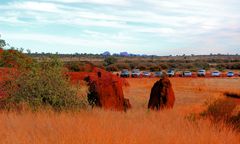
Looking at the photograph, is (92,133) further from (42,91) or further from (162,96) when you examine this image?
(162,96)

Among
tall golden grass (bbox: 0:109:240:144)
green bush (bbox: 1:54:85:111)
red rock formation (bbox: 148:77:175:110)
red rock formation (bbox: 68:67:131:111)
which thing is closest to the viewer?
tall golden grass (bbox: 0:109:240:144)

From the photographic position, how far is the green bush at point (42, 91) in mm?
17828

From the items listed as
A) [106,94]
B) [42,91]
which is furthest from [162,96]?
[42,91]

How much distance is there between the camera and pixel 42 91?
1805 centimetres

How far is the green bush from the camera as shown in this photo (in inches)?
702

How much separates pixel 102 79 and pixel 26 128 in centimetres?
1215

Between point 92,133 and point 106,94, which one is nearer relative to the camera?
point 92,133

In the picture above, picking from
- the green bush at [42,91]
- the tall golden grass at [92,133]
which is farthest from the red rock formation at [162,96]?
the tall golden grass at [92,133]

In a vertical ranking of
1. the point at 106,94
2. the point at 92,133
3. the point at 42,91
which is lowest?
the point at 106,94

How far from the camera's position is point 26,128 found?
38.5ft

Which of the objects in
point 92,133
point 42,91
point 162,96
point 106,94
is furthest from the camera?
point 162,96

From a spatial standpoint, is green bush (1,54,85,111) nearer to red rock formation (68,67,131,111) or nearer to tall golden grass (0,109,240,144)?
tall golden grass (0,109,240,144)

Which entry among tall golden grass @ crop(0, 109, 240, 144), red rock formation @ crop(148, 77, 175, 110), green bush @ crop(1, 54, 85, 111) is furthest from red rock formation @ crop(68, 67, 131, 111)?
tall golden grass @ crop(0, 109, 240, 144)

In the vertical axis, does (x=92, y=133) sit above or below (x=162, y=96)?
above
